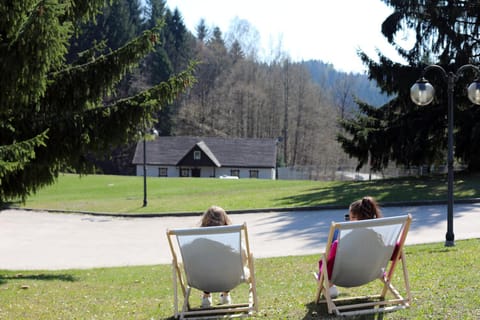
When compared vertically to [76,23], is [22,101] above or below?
below

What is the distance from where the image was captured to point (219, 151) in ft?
247

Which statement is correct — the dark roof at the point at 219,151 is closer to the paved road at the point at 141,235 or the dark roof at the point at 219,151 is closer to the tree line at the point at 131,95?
the tree line at the point at 131,95

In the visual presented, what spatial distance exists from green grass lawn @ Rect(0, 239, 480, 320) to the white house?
61568 mm

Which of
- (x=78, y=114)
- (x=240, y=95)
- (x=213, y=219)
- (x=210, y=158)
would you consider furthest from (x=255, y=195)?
(x=240, y=95)

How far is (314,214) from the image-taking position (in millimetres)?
21406

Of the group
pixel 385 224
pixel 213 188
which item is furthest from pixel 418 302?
pixel 213 188

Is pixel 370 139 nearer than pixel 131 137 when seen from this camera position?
No

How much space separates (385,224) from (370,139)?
27.0 meters

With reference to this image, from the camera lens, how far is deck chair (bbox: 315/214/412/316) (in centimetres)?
575

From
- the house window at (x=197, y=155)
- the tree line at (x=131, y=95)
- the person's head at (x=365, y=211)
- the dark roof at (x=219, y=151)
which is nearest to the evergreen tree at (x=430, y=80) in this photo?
the tree line at (x=131, y=95)

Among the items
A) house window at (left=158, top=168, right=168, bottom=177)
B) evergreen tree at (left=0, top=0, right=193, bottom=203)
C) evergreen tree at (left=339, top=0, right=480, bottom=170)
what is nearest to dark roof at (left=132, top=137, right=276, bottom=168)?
house window at (left=158, top=168, right=168, bottom=177)

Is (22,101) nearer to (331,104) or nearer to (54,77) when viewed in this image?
(54,77)

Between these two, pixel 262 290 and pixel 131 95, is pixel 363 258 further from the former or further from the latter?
pixel 131 95

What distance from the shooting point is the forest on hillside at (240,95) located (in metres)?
84.2
